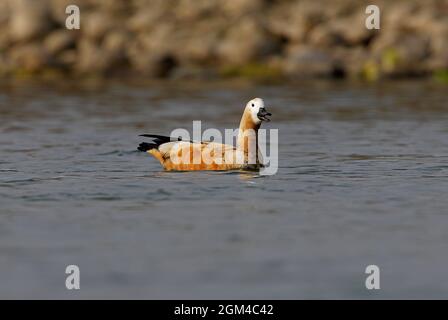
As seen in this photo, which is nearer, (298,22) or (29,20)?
(298,22)

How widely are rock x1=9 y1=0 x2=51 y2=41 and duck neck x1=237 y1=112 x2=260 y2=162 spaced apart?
25728 mm

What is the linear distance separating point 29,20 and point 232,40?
789cm

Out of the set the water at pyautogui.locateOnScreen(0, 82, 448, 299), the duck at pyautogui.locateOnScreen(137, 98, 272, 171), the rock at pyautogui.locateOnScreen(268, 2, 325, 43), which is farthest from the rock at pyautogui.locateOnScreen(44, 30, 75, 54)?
the duck at pyautogui.locateOnScreen(137, 98, 272, 171)

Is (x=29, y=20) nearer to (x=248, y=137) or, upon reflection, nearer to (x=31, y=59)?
(x=31, y=59)

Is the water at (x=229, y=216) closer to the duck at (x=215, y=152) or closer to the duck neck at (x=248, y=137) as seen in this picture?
the duck at (x=215, y=152)

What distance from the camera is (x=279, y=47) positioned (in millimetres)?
37719

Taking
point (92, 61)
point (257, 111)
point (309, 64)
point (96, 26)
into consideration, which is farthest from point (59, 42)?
point (257, 111)

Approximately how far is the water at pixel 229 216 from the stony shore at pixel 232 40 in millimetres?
12661

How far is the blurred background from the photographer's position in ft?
31.2

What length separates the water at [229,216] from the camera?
9.12 metres

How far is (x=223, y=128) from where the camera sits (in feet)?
74.9

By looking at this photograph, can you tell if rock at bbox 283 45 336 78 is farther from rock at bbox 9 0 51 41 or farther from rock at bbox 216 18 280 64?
rock at bbox 9 0 51 41

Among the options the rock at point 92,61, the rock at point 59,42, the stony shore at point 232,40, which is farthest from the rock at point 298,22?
the rock at point 59,42
